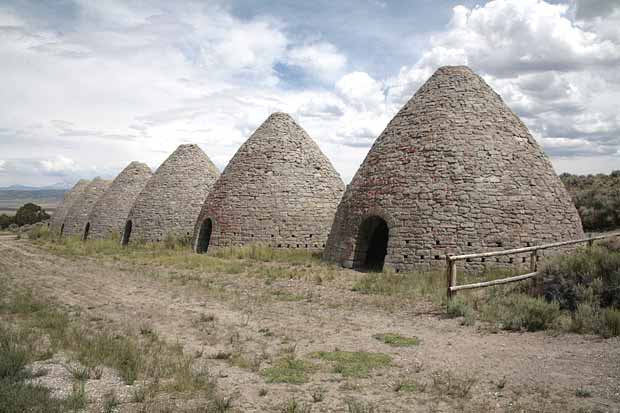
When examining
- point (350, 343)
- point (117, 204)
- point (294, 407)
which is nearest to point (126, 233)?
point (117, 204)

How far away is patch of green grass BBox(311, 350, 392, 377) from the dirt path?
133 millimetres

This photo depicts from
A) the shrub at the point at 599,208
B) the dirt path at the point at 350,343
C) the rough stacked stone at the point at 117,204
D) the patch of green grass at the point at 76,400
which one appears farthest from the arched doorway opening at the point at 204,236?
the shrub at the point at 599,208

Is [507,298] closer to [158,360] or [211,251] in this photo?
[158,360]

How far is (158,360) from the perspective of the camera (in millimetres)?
5520

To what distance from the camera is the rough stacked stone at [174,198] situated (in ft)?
67.5

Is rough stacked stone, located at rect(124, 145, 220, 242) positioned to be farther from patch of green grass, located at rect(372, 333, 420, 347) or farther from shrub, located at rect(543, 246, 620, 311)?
shrub, located at rect(543, 246, 620, 311)

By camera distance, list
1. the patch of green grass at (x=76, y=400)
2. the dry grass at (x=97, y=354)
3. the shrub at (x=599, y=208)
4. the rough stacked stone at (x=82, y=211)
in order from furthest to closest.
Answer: the rough stacked stone at (x=82, y=211)
the shrub at (x=599, y=208)
the dry grass at (x=97, y=354)
the patch of green grass at (x=76, y=400)

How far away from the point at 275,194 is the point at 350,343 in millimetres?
10385

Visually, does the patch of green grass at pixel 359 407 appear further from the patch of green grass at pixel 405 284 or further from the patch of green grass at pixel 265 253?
the patch of green grass at pixel 265 253

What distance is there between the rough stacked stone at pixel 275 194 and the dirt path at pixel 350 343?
4725mm

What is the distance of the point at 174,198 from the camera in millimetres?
21031

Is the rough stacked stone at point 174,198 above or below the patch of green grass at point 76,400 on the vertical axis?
above

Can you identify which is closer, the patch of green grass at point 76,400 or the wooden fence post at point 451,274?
the patch of green grass at point 76,400

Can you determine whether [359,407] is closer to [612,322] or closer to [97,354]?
[97,354]
